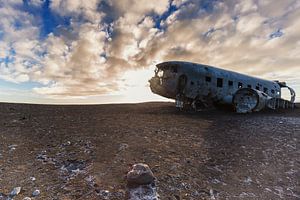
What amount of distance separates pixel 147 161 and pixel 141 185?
1384 mm

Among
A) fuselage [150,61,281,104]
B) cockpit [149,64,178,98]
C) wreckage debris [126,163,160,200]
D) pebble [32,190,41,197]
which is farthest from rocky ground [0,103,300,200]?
fuselage [150,61,281,104]

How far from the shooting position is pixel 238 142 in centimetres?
882

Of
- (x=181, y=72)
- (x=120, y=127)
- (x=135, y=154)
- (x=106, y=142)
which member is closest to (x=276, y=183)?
(x=135, y=154)

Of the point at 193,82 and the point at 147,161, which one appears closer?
the point at 147,161

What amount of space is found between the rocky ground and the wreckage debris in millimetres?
188

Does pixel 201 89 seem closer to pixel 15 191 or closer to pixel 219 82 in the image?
pixel 219 82

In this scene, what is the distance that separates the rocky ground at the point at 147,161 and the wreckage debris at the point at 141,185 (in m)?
0.19

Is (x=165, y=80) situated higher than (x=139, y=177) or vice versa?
(x=165, y=80)

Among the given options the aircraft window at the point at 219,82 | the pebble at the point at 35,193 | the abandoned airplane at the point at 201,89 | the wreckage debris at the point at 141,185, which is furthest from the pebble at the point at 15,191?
the aircraft window at the point at 219,82

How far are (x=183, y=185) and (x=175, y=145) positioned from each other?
2.77m

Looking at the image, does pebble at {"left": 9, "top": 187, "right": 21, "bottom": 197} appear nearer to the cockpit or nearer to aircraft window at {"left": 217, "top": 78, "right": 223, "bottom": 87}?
the cockpit

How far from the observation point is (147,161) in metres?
6.43

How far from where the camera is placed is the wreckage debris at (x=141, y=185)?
473cm

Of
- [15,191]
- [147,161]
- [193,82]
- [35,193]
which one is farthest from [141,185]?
[193,82]
